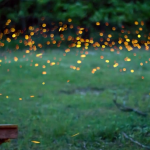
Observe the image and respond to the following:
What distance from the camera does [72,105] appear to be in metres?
5.95

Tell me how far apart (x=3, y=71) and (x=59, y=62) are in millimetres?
2525

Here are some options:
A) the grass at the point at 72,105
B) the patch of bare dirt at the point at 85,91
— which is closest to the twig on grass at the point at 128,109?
the grass at the point at 72,105

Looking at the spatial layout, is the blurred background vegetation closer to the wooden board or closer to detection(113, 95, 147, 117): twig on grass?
detection(113, 95, 147, 117): twig on grass

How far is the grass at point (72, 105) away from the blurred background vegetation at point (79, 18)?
5.81 m

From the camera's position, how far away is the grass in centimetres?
431

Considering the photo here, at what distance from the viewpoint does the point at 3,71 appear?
29.9 feet

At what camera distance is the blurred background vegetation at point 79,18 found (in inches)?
617

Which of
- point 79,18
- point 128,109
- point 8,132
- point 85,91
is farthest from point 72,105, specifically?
point 79,18

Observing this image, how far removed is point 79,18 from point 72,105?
35.3 feet

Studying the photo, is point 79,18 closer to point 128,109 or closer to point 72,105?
point 72,105

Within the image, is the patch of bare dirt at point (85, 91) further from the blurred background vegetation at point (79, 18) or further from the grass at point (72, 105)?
the blurred background vegetation at point (79, 18)

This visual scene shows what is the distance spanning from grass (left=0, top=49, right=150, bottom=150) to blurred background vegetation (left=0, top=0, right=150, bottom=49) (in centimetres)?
581

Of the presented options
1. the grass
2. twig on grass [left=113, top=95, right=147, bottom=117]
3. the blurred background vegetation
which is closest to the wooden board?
the grass

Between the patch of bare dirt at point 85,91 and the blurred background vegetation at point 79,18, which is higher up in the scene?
the blurred background vegetation at point 79,18
